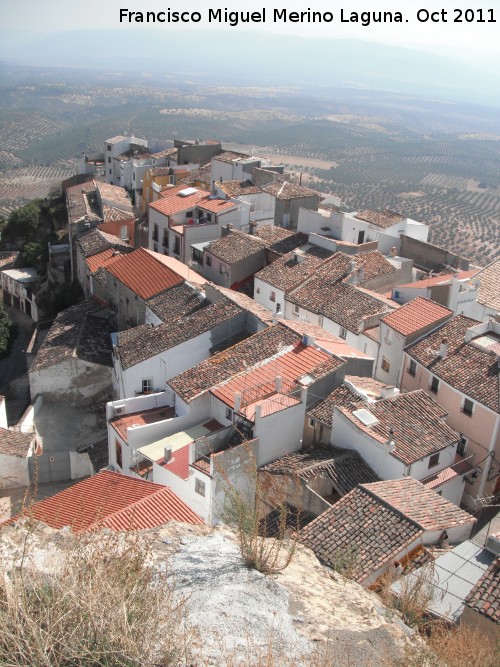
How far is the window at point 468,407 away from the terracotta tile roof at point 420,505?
5.76 meters

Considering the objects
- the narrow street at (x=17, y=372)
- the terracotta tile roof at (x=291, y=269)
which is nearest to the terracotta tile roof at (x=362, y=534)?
the terracotta tile roof at (x=291, y=269)

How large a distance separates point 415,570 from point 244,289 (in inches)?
950

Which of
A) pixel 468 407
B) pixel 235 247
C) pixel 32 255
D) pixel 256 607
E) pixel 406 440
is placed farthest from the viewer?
pixel 32 255

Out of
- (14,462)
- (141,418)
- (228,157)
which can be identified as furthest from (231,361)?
(228,157)

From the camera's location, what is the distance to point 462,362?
24906 millimetres

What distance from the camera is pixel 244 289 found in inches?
1481

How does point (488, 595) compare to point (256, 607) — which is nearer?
point (256, 607)

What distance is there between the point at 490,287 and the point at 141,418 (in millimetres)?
19592

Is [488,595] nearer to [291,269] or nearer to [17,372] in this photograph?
[291,269]

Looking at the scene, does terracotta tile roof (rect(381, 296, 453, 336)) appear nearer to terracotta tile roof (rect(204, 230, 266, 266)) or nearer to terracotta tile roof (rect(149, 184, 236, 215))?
terracotta tile roof (rect(204, 230, 266, 266))

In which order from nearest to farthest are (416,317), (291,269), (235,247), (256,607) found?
(256,607) → (416,317) → (291,269) → (235,247)

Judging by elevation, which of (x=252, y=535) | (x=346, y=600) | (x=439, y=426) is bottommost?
(x=439, y=426)

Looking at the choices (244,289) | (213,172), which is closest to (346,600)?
(244,289)

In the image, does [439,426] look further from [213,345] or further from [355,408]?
[213,345]
